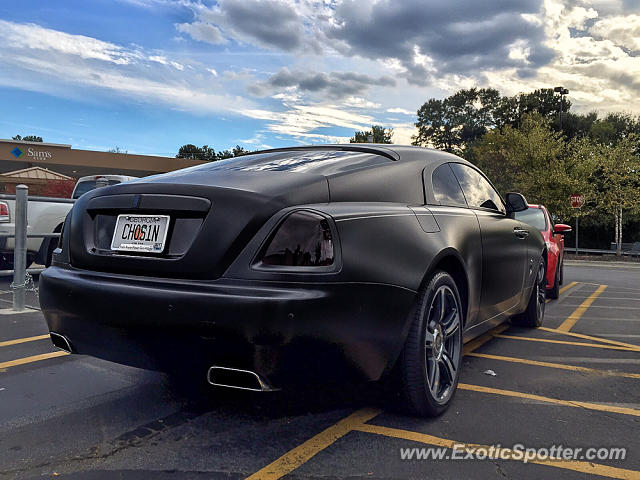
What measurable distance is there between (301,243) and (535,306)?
397 centimetres

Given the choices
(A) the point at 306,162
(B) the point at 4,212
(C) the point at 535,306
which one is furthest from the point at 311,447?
(B) the point at 4,212

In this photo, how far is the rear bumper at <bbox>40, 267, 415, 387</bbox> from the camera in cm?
226

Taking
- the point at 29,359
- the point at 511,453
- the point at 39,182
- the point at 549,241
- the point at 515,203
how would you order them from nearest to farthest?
the point at 511,453, the point at 29,359, the point at 515,203, the point at 549,241, the point at 39,182

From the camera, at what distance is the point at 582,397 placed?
3439mm

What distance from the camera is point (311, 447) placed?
2.59 metres

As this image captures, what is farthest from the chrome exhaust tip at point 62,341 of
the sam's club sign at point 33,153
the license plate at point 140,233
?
the sam's club sign at point 33,153

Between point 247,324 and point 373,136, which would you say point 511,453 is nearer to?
point 247,324

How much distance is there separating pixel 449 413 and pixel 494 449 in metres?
0.48

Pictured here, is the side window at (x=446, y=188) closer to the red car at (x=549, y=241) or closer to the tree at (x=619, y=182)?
the red car at (x=549, y=241)

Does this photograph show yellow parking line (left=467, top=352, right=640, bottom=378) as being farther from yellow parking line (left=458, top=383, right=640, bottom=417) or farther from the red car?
the red car

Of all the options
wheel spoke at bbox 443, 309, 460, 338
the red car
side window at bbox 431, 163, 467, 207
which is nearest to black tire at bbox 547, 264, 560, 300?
the red car

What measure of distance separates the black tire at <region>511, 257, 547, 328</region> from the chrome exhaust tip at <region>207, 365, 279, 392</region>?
383cm

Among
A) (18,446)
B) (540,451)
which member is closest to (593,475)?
(540,451)

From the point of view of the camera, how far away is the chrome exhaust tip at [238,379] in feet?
7.62
